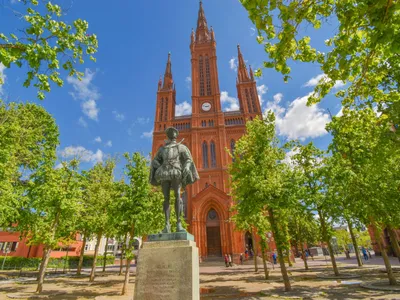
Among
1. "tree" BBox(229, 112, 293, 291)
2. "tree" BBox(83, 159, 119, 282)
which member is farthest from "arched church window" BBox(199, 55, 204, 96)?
"tree" BBox(229, 112, 293, 291)

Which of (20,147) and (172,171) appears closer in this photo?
(172,171)

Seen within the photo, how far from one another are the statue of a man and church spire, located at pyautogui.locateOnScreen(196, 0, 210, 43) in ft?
168

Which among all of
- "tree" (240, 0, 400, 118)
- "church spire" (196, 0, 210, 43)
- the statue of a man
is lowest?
the statue of a man

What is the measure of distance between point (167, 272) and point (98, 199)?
1558 centimetres

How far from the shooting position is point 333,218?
14.8 meters

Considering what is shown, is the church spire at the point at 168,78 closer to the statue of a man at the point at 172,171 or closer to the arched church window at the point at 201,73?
the arched church window at the point at 201,73

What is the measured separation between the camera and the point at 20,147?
53.9ft

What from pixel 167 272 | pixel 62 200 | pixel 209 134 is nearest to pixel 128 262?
pixel 62 200

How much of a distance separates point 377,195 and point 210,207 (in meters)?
25.1

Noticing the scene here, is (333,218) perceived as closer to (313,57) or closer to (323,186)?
(323,186)

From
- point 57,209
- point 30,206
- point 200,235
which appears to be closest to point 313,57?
point 57,209

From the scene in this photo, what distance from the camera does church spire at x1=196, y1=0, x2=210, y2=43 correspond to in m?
53.3

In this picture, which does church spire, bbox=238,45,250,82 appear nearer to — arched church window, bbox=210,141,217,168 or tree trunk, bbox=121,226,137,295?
arched church window, bbox=210,141,217,168

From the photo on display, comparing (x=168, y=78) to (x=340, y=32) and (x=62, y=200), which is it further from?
(x=340, y=32)
